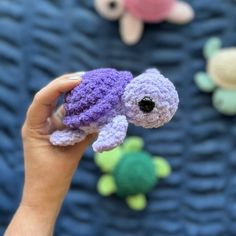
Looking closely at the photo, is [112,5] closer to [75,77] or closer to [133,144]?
[133,144]

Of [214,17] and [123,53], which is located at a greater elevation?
[214,17]

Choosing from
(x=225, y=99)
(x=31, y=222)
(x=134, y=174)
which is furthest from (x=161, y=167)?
(x=31, y=222)

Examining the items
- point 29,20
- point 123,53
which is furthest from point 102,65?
point 29,20

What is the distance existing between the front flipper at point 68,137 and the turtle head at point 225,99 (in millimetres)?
635

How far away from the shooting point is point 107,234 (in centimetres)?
123

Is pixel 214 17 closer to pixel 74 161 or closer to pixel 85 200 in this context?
pixel 85 200

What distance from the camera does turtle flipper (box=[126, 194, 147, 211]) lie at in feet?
3.98

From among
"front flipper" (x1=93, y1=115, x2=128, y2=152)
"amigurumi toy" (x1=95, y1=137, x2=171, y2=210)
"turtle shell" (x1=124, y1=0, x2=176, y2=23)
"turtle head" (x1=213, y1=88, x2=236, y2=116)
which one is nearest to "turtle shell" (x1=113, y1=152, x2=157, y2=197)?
"amigurumi toy" (x1=95, y1=137, x2=171, y2=210)

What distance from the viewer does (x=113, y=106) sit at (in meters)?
0.58

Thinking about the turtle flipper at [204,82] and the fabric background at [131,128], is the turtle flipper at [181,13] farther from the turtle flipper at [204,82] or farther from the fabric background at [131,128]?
the turtle flipper at [204,82]

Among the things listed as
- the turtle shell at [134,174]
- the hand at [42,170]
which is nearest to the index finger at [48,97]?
the hand at [42,170]

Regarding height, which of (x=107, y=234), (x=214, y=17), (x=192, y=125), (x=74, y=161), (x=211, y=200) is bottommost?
(x=74, y=161)

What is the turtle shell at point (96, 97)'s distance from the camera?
57 cm

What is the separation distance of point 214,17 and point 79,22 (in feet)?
1.04
